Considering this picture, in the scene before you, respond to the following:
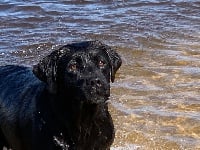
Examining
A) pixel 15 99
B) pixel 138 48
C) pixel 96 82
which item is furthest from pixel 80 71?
pixel 138 48

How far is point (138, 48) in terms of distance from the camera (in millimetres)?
11594

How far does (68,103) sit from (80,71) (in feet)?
1.32

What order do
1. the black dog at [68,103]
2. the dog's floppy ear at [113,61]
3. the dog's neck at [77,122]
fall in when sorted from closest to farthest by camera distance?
the black dog at [68,103] → the dog's neck at [77,122] → the dog's floppy ear at [113,61]

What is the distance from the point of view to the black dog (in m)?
5.27

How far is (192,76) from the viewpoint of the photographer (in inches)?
381

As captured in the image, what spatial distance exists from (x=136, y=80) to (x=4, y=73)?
11.1 ft

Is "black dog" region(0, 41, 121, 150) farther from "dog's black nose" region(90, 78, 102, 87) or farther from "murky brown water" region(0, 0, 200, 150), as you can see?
"murky brown water" region(0, 0, 200, 150)

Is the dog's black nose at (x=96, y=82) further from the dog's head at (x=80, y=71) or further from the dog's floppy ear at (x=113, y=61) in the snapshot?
the dog's floppy ear at (x=113, y=61)

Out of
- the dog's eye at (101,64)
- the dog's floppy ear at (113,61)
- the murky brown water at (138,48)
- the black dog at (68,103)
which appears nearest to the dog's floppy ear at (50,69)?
the black dog at (68,103)

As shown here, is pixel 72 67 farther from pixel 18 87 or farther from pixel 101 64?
pixel 18 87

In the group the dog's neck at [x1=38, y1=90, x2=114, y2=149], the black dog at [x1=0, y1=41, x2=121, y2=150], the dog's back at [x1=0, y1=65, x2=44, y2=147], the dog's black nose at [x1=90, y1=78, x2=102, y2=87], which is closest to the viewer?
the dog's black nose at [x1=90, y1=78, x2=102, y2=87]

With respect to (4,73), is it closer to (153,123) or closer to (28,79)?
(28,79)

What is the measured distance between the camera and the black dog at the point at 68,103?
5.27 meters

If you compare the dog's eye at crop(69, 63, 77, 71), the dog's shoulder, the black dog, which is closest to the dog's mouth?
the black dog
